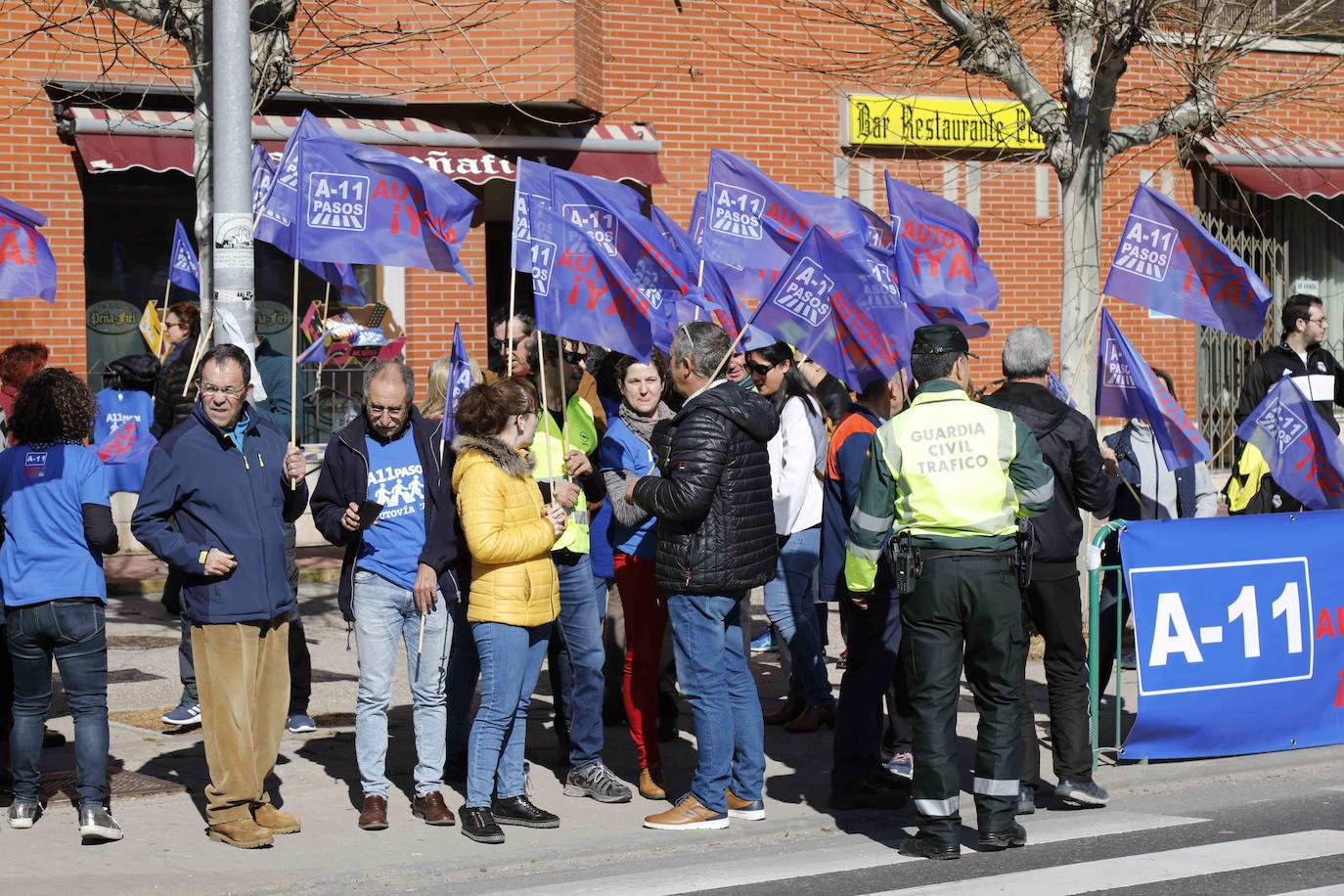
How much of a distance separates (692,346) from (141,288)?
962 centimetres

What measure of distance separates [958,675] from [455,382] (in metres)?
2.58

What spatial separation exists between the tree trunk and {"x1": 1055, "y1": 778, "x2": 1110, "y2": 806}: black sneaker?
14.8 ft

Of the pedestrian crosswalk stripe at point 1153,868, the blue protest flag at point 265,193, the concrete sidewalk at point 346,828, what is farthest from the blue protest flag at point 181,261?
the pedestrian crosswalk stripe at point 1153,868

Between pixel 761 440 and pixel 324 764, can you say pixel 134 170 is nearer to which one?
pixel 324 764

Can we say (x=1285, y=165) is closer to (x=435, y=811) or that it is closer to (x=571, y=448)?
(x=571, y=448)

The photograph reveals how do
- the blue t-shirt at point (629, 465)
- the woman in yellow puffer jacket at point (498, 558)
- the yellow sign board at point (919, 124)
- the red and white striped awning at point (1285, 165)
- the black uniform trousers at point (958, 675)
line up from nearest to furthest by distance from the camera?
the black uniform trousers at point (958, 675) < the woman in yellow puffer jacket at point (498, 558) < the blue t-shirt at point (629, 465) < the yellow sign board at point (919, 124) < the red and white striped awning at point (1285, 165)

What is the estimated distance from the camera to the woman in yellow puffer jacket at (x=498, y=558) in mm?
6859

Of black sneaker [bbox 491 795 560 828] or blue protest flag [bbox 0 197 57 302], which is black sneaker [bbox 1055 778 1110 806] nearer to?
black sneaker [bbox 491 795 560 828]

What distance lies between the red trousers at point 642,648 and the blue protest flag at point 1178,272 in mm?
3178

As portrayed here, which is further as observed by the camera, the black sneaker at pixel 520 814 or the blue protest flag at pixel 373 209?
the blue protest flag at pixel 373 209

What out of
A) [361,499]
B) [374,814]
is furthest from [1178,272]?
[374,814]

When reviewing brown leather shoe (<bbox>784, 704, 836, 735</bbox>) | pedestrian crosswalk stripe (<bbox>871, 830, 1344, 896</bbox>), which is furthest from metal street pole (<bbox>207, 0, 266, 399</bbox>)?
pedestrian crosswalk stripe (<bbox>871, 830, 1344, 896</bbox>)

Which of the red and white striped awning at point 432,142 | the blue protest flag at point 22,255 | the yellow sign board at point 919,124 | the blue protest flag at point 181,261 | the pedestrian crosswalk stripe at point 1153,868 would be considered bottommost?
the pedestrian crosswalk stripe at point 1153,868

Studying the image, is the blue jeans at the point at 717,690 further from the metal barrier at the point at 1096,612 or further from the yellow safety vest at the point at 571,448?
the metal barrier at the point at 1096,612
